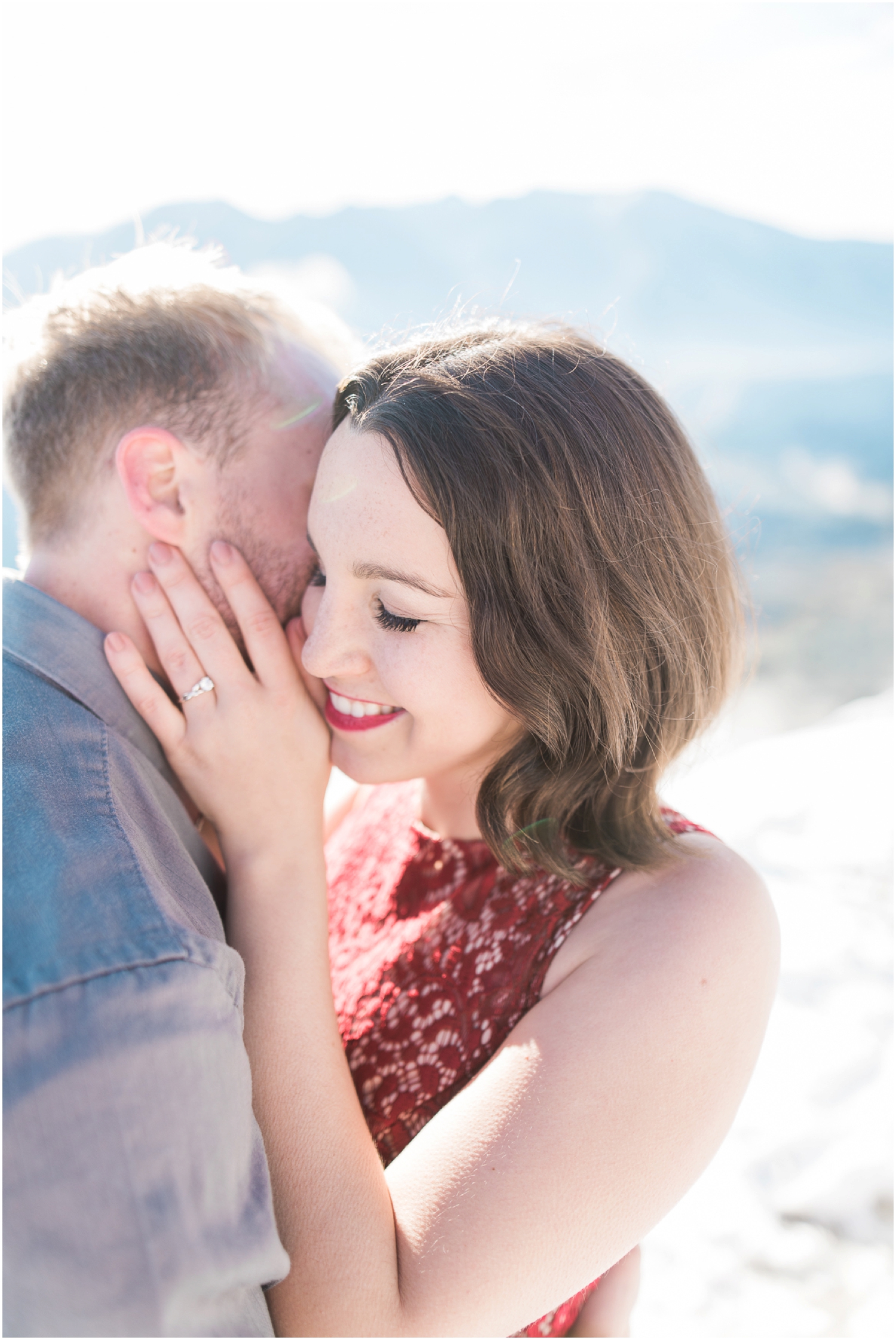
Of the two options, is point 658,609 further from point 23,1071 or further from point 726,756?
point 726,756

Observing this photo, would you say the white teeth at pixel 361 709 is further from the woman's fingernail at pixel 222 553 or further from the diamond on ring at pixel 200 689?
the woman's fingernail at pixel 222 553

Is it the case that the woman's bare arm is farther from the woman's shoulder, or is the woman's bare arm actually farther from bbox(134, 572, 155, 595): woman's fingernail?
bbox(134, 572, 155, 595): woman's fingernail

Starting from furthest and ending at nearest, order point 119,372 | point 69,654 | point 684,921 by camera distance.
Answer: point 119,372 → point 69,654 → point 684,921

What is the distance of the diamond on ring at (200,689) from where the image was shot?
1.55 metres

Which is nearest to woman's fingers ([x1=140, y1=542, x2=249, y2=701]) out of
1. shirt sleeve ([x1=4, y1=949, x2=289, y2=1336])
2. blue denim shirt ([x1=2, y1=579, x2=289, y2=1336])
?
blue denim shirt ([x1=2, y1=579, x2=289, y2=1336])

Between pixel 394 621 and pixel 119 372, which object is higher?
pixel 119 372

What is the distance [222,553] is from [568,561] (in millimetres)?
683

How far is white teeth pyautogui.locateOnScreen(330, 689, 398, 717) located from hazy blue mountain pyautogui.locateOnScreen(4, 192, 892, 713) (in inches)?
239

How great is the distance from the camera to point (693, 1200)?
3.00 m

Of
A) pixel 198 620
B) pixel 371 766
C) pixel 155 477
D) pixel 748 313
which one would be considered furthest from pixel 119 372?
pixel 748 313

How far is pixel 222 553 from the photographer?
1634mm

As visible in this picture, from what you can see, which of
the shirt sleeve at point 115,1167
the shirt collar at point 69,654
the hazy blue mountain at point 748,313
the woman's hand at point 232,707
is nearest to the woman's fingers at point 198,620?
the woman's hand at point 232,707

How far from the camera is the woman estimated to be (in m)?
1.13

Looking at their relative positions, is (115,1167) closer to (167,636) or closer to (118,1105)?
(118,1105)
